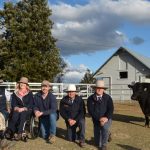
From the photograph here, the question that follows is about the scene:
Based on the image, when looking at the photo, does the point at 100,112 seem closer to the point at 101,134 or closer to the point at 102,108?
the point at 102,108

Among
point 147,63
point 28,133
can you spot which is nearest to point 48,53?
point 147,63

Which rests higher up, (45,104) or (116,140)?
(45,104)

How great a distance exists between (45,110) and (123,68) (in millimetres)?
43049

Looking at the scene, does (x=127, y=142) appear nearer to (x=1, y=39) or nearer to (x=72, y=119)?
(x=72, y=119)

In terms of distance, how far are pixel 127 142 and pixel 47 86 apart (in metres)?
2.62

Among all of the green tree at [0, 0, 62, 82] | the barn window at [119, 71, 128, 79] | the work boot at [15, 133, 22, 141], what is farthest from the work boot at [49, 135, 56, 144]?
the barn window at [119, 71, 128, 79]

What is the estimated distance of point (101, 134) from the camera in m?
11.5

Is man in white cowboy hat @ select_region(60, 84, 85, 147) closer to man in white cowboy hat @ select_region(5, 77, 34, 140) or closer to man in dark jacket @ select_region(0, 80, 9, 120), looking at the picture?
man in white cowboy hat @ select_region(5, 77, 34, 140)

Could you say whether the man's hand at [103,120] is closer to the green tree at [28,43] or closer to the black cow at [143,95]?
the black cow at [143,95]

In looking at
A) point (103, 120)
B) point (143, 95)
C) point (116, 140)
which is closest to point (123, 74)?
point (143, 95)

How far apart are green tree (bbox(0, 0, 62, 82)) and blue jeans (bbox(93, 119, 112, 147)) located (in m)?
26.4

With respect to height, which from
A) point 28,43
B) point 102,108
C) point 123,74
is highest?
point 28,43

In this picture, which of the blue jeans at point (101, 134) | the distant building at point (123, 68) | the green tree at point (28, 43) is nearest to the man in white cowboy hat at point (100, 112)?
the blue jeans at point (101, 134)

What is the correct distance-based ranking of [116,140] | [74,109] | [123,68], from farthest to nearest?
[123,68], [116,140], [74,109]
